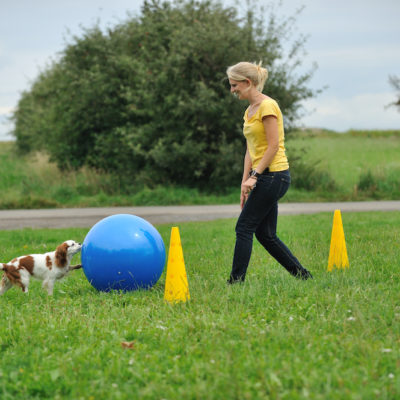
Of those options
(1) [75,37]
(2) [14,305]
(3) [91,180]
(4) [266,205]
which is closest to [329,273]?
(4) [266,205]

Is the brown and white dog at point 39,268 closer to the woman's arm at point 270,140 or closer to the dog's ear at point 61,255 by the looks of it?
the dog's ear at point 61,255

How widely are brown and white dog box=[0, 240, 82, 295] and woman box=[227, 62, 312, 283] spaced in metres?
1.85

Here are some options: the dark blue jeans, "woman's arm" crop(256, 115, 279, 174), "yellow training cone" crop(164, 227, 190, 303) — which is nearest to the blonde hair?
"woman's arm" crop(256, 115, 279, 174)

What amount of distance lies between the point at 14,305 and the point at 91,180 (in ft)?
43.7

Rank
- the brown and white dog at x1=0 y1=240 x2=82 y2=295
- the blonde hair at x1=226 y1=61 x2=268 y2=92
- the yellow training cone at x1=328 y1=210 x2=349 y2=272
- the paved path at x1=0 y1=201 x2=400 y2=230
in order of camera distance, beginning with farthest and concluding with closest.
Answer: the paved path at x1=0 y1=201 x2=400 y2=230 → the yellow training cone at x1=328 y1=210 x2=349 y2=272 → the brown and white dog at x1=0 y1=240 x2=82 y2=295 → the blonde hair at x1=226 y1=61 x2=268 y2=92

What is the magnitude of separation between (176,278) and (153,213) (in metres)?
9.00

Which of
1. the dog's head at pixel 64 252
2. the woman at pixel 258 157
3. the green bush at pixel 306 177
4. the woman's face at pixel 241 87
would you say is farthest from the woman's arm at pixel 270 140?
the green bush at pixel 306 177

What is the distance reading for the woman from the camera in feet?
17.3

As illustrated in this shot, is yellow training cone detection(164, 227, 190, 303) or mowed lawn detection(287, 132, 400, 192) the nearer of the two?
yellow training cone detection(164, 227, 190, 303)

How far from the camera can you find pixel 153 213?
1415cm

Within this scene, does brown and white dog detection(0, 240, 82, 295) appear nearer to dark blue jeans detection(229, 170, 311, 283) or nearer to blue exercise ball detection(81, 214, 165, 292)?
blue exercise ball detection(81, 214, 165, 292)

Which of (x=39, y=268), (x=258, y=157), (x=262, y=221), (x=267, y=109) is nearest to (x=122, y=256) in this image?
(x=39, y=268)

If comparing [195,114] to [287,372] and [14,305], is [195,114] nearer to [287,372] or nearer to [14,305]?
[14,305]

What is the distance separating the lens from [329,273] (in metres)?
6.03
